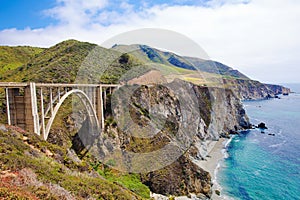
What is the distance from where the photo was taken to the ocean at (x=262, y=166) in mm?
29136

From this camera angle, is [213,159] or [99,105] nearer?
[99,105]

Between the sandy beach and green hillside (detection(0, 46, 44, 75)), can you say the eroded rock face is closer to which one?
the sandy beach

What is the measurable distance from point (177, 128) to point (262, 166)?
16.7m

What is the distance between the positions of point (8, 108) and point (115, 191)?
8310mm

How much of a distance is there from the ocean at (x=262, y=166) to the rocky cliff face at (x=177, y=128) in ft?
14.3

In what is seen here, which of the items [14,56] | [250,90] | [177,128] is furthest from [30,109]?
[250,90]

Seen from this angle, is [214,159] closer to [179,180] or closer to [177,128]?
[177,128]

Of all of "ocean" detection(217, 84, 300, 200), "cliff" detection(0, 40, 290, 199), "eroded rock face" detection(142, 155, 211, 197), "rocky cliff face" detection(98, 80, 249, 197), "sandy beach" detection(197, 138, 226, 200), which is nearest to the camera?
"cliff" detection(0, 40, 290, 199)

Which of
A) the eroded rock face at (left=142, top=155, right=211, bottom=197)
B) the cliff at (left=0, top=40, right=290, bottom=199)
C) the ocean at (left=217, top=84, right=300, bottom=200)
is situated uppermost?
the cliff at (left=0, top=40, right=290, bottom=199)

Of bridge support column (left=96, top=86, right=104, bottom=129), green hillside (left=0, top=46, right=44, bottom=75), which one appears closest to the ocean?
bridge support column (left=96, top=86, right=104, bottom=129)

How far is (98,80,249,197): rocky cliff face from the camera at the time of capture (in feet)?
94.6

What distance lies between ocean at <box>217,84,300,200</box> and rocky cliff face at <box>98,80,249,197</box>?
4353 mm

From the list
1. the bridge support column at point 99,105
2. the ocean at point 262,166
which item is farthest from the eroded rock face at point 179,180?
the bridge support column at point 99,105

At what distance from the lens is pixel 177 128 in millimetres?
43750
